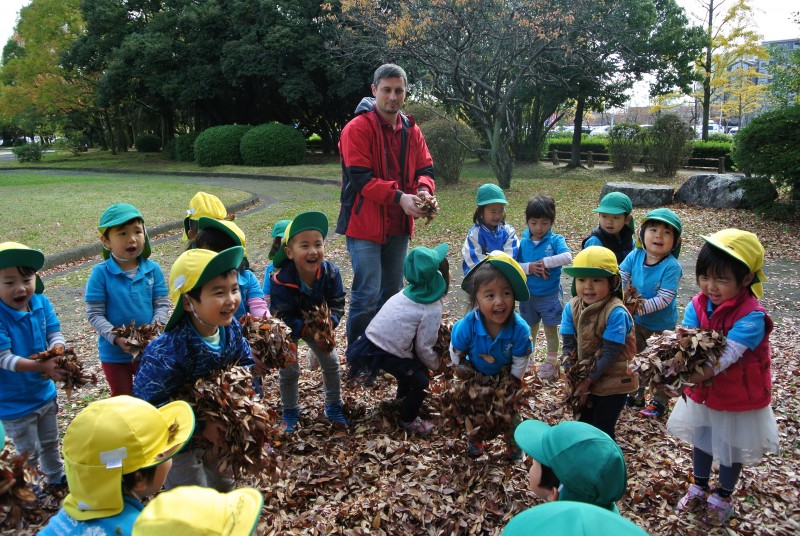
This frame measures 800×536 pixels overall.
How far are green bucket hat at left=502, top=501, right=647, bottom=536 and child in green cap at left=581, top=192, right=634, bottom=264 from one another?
152 inches

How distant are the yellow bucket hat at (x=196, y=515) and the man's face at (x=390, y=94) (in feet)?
11.9

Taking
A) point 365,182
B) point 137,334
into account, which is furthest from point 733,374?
point 137,334

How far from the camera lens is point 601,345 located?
3629mm

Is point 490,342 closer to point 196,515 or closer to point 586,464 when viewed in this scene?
point 586,464

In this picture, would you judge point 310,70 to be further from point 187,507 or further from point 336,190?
point 187,507

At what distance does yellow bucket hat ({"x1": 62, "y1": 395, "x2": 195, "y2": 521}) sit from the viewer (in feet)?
6.91

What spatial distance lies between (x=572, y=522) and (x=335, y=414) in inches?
130

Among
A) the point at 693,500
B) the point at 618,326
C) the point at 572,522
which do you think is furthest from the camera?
the point at 618,326

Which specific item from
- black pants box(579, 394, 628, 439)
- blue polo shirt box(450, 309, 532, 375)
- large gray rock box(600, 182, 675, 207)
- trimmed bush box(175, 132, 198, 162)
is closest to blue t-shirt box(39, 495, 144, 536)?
blue polo shirt box(450, 309, 532, 375)

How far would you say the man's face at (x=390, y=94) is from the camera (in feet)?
15.3

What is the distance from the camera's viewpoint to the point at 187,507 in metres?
1.61

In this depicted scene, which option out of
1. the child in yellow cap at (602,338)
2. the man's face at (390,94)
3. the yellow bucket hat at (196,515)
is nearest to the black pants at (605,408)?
the child in yellow cap at (602,338)

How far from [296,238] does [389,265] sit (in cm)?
134

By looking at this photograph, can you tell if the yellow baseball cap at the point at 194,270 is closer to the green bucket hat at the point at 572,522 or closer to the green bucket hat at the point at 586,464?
the green bucket hat at the point at 586,464
